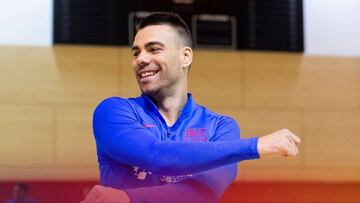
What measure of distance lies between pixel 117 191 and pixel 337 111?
4372mm

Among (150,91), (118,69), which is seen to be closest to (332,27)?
(118,69)

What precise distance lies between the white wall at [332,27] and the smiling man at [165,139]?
12.2 ft

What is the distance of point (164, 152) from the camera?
5.30 feet

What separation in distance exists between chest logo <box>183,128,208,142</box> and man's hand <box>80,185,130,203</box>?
29 centimetres

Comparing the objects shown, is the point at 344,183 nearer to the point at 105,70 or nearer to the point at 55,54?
the point at 105,70

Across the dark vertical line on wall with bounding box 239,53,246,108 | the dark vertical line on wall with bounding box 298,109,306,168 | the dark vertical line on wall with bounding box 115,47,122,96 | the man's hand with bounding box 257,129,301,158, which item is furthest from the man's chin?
the dark vertical line on wall with bounding box 298,109,306,168

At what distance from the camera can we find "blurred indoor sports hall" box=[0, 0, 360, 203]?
5180mm

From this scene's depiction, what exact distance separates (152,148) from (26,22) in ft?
12.5

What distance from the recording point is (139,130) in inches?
67.4

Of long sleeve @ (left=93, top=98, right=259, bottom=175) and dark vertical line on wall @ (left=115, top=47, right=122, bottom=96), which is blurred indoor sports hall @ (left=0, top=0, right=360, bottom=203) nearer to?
dark vertical line on wall @ (left=115, top=47, right=122, bottom=96)

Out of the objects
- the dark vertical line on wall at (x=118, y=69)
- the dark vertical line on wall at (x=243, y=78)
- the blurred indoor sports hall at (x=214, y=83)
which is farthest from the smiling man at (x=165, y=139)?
the dark vertical line on wall at (x=243, y=78)

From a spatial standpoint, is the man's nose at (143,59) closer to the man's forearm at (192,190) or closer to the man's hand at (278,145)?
the man's forearm at (192,190)

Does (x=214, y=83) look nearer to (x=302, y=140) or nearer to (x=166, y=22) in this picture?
(x=302, y=140)

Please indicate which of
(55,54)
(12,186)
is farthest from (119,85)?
(12,186)
